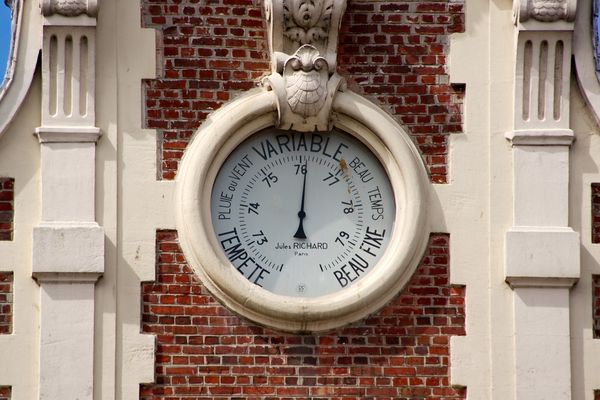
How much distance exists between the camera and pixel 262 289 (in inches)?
614

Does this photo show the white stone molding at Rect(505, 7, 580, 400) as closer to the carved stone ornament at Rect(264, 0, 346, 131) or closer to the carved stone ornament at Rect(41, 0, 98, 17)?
the carved stone ornament at Rect(264, 0, 346, 131)

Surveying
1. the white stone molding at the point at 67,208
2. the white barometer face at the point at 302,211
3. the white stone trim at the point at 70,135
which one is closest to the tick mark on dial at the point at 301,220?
the white barometer face at the point at 302,211

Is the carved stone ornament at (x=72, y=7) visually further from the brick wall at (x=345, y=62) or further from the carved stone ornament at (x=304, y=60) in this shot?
the carved stone ornament at (x=304, y=60)

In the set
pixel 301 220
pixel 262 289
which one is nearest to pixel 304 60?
pixel 301 220

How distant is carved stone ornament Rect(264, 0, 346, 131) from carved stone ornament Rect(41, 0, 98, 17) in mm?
1195

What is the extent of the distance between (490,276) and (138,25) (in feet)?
9.67

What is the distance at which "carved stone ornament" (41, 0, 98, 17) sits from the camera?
15.8 meters

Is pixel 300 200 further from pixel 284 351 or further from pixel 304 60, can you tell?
pixel 284 351

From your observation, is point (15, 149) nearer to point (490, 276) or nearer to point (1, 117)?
point (1, 117)

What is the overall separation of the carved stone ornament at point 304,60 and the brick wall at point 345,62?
0.57ft

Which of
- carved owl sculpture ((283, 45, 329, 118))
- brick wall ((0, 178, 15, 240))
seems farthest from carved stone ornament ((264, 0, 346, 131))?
brick wall ((0, 178, 15, 240))

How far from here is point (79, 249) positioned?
51.0 ft

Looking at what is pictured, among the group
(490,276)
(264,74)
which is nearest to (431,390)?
(490,276)

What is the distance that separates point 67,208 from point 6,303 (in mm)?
751
